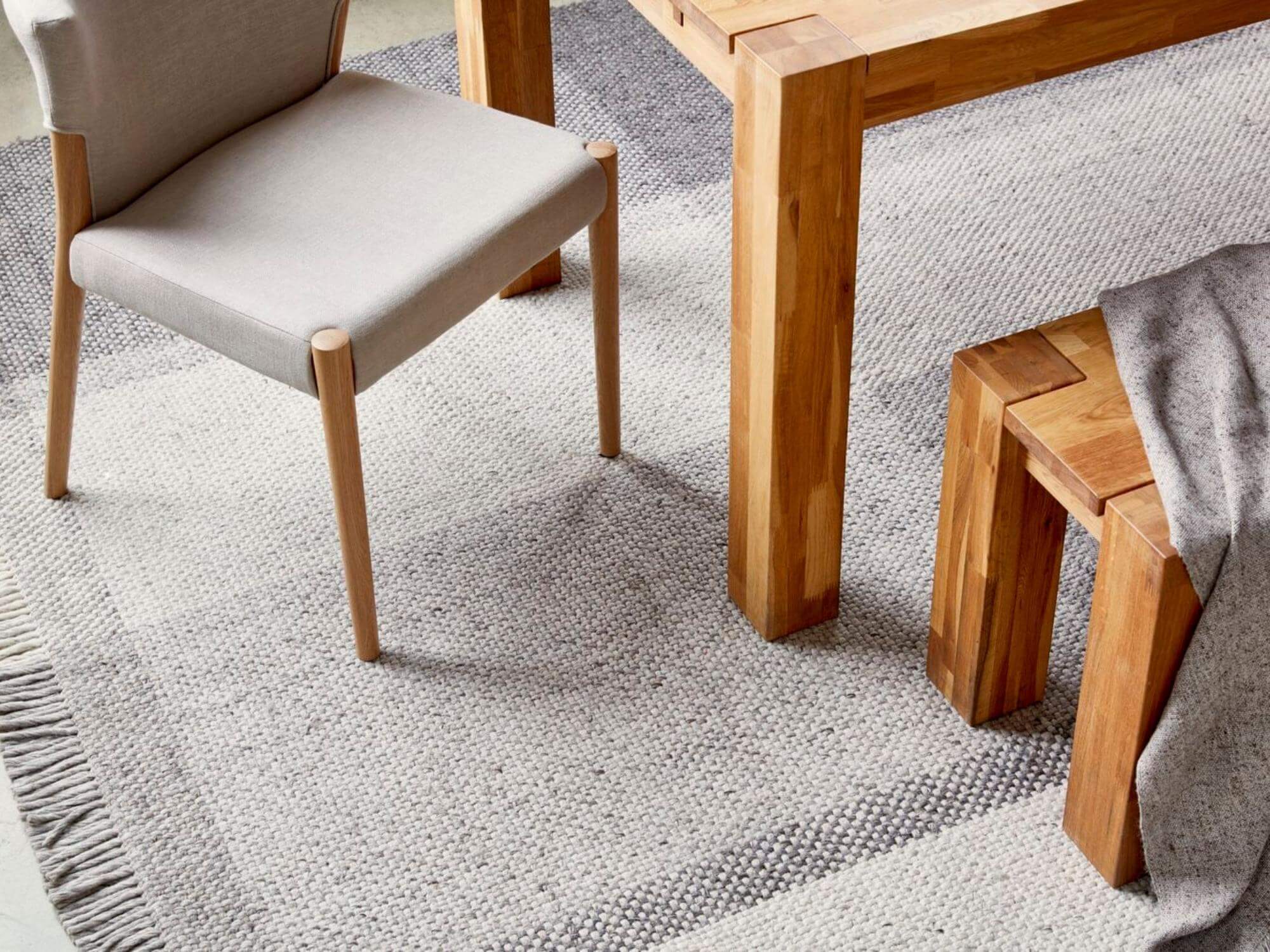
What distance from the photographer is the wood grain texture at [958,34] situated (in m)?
1.30

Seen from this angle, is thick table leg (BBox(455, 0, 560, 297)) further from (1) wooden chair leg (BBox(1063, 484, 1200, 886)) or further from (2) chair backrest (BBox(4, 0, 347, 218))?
(1) wooden chair leg (BBox(1063, 484, 1200, 886))

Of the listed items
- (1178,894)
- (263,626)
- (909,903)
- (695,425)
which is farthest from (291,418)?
(1178,894)

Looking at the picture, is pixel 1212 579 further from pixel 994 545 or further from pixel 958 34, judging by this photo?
pixel 958 34

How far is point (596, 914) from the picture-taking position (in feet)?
4.65

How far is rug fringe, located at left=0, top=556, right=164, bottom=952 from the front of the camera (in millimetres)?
1429

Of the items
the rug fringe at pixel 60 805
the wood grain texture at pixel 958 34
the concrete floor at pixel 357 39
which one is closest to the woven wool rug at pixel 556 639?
the rug fringe at pixel 60 805

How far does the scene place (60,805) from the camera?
153cm

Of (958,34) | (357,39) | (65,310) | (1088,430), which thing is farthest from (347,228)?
(357,39)

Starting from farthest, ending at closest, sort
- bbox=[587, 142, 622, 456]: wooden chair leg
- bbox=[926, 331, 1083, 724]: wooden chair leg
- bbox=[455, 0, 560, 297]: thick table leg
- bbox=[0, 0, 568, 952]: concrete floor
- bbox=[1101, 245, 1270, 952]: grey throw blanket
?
1. bbox=[0, 0, 568, 952]: concrete floor
2. bbox=[455, 0, 560, 297]: thick table leg
3. bbox=[587, 142, 622, 456]: wooden chair leg
4. bbox=[926, 331, 1083, 724]: wooden chair leg
5. bbox=[1101, 245, 1270, 952]: grey throw blanket

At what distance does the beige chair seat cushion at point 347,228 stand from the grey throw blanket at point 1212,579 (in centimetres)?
61

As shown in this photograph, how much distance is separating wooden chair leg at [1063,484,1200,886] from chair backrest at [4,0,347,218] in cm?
103

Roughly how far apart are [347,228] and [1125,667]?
2.84 ft

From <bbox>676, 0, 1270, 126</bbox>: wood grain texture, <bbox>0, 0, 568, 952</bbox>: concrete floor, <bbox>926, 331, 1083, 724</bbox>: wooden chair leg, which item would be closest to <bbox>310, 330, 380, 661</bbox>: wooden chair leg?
<bbox>676, 0, 1270, 126</bbox>: wood grain texture

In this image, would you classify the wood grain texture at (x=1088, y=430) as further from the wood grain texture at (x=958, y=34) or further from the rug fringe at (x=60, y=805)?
the rug fringe at (x=60, y=805)
